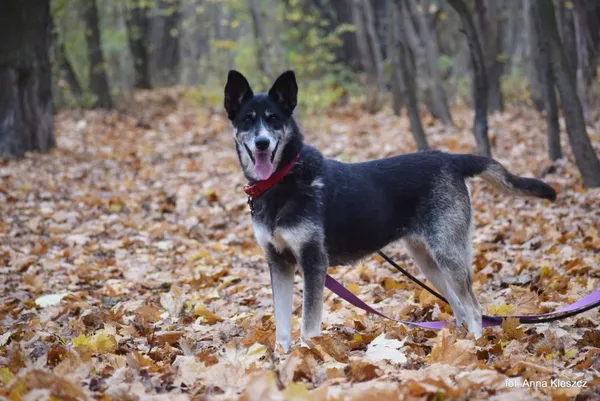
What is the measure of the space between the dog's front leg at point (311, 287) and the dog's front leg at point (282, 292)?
22 cm

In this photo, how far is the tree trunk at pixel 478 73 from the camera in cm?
1069

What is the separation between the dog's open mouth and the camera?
478 cm

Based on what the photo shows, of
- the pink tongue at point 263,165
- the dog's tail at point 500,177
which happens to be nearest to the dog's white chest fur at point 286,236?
the pink tongue at point 263,165

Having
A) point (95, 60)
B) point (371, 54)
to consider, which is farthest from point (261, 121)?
point (371, 54)

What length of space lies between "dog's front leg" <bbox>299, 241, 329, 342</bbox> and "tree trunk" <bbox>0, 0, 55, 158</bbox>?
1215 centimetres

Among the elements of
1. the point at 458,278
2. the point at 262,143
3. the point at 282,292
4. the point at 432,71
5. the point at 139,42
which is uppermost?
the point at 139,42

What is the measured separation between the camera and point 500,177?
5336mm

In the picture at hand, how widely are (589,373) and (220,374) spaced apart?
7.14ft

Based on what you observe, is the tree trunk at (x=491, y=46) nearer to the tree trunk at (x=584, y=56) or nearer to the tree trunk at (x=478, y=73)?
the tree trunk at (x=584, y=56)

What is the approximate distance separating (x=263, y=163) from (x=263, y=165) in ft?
0.05

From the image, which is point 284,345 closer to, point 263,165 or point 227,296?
point 263,165

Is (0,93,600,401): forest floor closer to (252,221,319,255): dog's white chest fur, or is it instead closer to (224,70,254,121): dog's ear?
(252,221,319,255): dog's white chest fur

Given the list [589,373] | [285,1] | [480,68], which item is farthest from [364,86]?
[589,373]

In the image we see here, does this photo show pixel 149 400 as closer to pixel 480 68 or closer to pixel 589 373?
pixel 589 373
